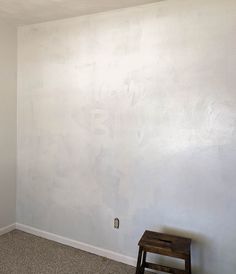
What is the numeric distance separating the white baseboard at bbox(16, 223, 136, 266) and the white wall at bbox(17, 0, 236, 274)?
0.19ft

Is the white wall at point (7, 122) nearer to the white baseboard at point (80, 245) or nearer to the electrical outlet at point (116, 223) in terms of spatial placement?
the white baseboard at point (80, 245)

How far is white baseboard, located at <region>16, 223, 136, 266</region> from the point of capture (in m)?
2.68

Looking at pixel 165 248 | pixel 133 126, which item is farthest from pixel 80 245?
pixel 133 126

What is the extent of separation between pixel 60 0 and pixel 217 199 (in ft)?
7.31

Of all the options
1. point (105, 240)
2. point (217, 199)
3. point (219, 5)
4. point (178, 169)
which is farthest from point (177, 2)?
point (105, 240)

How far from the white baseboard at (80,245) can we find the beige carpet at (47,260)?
0.05 meters

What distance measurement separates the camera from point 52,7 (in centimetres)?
258

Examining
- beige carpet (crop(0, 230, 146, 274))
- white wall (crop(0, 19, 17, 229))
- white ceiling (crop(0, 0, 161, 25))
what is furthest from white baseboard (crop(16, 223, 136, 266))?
white ceiling (crop(0, 0, 161, 25))

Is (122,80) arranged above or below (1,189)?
above

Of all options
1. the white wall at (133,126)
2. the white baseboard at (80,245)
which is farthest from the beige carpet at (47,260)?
the white wall at (133,126)

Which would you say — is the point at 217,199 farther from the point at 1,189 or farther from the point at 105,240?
the point at 1,189

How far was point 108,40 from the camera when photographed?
2664 millimetres

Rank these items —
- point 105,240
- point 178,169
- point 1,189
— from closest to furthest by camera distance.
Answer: point 178,169 → point 105,240 → point 1,189

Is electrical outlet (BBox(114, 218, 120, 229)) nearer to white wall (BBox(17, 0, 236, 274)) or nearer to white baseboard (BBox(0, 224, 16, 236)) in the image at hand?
white wall (BBox(17, 0, 236, 274))
